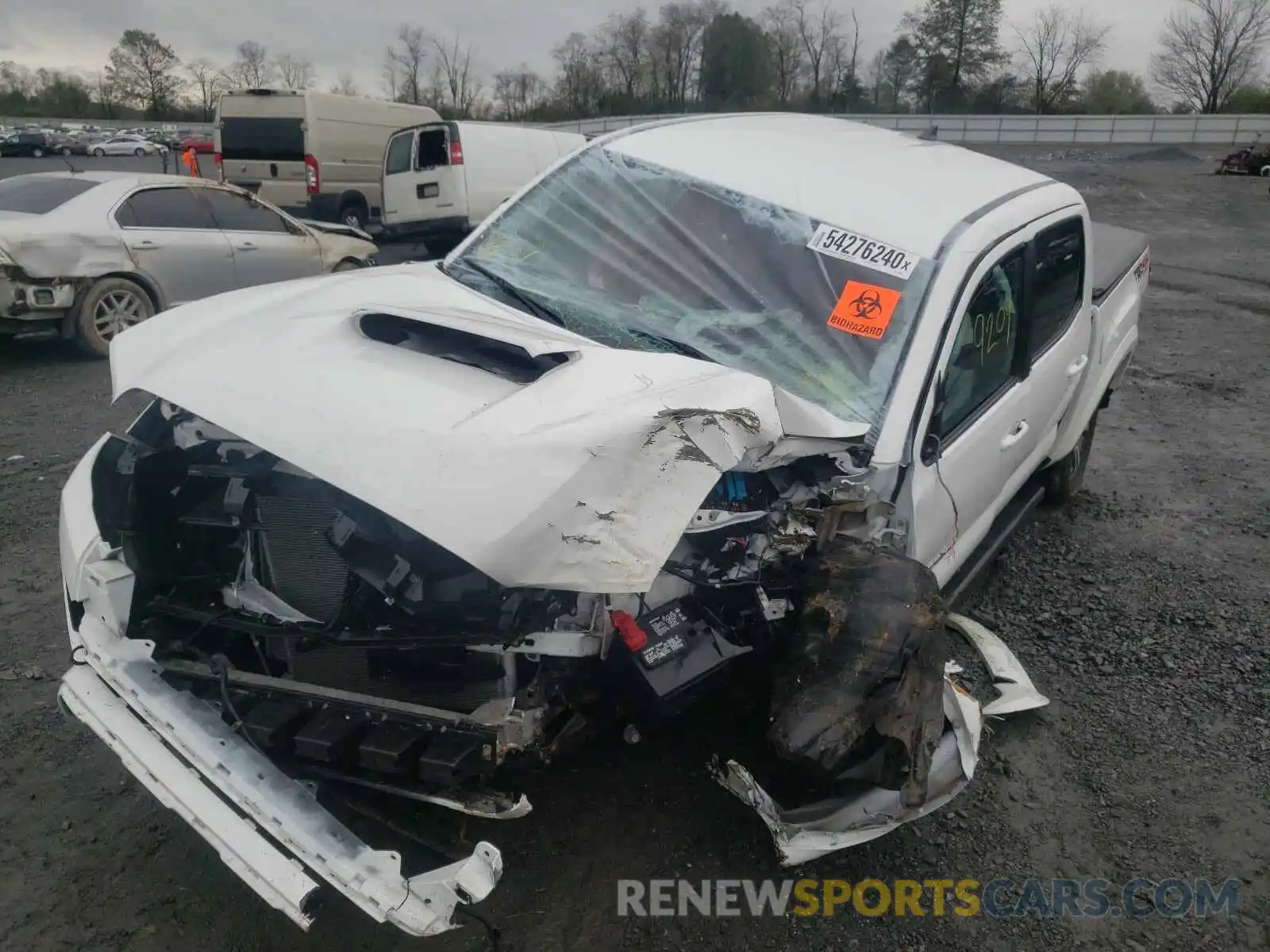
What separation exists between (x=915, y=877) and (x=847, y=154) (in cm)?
258

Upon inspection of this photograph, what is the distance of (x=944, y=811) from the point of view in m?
2.86

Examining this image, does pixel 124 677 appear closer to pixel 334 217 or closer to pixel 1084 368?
pixel 1084 368

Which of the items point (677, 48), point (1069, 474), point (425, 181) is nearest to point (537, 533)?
point (1069, 474)

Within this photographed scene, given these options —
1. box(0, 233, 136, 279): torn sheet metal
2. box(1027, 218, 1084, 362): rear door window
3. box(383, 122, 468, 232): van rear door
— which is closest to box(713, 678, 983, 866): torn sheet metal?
box(1027, 218, 1084, 362): rear door window

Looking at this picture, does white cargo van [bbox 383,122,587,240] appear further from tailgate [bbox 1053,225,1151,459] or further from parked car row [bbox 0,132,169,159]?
parked car row [bbox 0,132,169,159]

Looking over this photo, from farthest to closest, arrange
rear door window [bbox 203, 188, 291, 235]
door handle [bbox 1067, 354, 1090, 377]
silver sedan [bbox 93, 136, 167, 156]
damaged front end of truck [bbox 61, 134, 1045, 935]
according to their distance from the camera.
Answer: silver sedan [bbox 93, 136, 167, 156] < rear door window [bbox 203, 188, 291, 235] < door handle [bbox 1067, 354, 1090, 377] < damaged front end of truck [bbox 61, 134, 1045, 935]

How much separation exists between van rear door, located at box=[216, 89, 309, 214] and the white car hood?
43.3ft

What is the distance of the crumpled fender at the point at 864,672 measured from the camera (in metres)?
2.18

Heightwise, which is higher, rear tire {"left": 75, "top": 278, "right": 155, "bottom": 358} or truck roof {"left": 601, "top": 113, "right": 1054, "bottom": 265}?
truck roof {"left": 601, "top": 113, "right": 1054, "bottom": 265}

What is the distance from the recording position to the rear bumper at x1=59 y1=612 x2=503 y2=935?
1.81m

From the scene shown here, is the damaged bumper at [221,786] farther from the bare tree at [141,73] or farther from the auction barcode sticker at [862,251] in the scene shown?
the bare tree at [141,73]

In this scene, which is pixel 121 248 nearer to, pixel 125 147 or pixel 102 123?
pixel 125 147

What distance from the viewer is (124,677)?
2277 mm

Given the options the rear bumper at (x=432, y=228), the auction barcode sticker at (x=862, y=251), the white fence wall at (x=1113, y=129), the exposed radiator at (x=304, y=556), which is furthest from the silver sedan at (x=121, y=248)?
the white fence wall at (x=1113, y=129)
